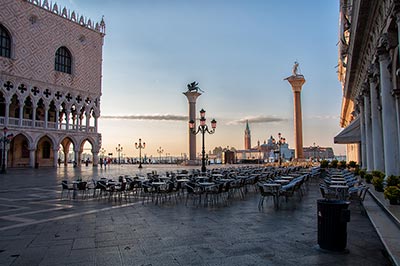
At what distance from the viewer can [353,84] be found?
77.2 feet

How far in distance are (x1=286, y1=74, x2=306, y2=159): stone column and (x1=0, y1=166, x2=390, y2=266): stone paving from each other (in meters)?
31.8

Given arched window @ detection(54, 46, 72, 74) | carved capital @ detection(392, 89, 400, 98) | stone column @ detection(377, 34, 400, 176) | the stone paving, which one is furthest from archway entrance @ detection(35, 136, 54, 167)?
carved capital @ detection(392, 89, 400, 98)

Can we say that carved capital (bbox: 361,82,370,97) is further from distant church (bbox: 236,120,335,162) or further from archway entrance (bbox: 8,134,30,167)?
distant church (bbox: 236,120,335,162)

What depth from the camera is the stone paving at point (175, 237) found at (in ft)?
14.8

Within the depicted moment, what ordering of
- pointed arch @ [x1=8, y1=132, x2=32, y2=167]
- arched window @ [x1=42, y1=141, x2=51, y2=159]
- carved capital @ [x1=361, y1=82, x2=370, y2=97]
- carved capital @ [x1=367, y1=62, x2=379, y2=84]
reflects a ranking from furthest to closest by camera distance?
arched window @ [x1=42, y1=141, x2=51, y2=159], pointed arch @ [x1=8, y1=132, x2=32, y2=167], carved capital @ [x1=361, y1=82, x2=370, y2=97], carved capital @ [x1=367, y1=62, x2=379, y2=84]

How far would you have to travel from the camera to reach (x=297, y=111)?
39.7 meters

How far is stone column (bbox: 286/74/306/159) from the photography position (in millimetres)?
39469

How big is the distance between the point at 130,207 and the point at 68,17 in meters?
41.3

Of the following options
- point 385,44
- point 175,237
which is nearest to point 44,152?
point 175,237

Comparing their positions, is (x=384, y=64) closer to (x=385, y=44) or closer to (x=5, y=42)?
(x=385, y=44)

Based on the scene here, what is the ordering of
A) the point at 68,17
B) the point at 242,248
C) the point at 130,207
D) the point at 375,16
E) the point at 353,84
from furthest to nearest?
the point at 68,17, the point at 353,84, the point at 375,16, the point at 130,207, the point at 242,248

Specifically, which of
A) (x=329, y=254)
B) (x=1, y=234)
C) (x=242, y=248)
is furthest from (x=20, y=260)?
(x=329, y=254)

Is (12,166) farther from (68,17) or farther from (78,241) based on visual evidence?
(78,241)

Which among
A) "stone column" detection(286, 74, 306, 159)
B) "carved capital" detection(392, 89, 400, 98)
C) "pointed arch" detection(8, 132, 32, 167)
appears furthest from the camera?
"stone column" detection(286, 74, 306, 159)
